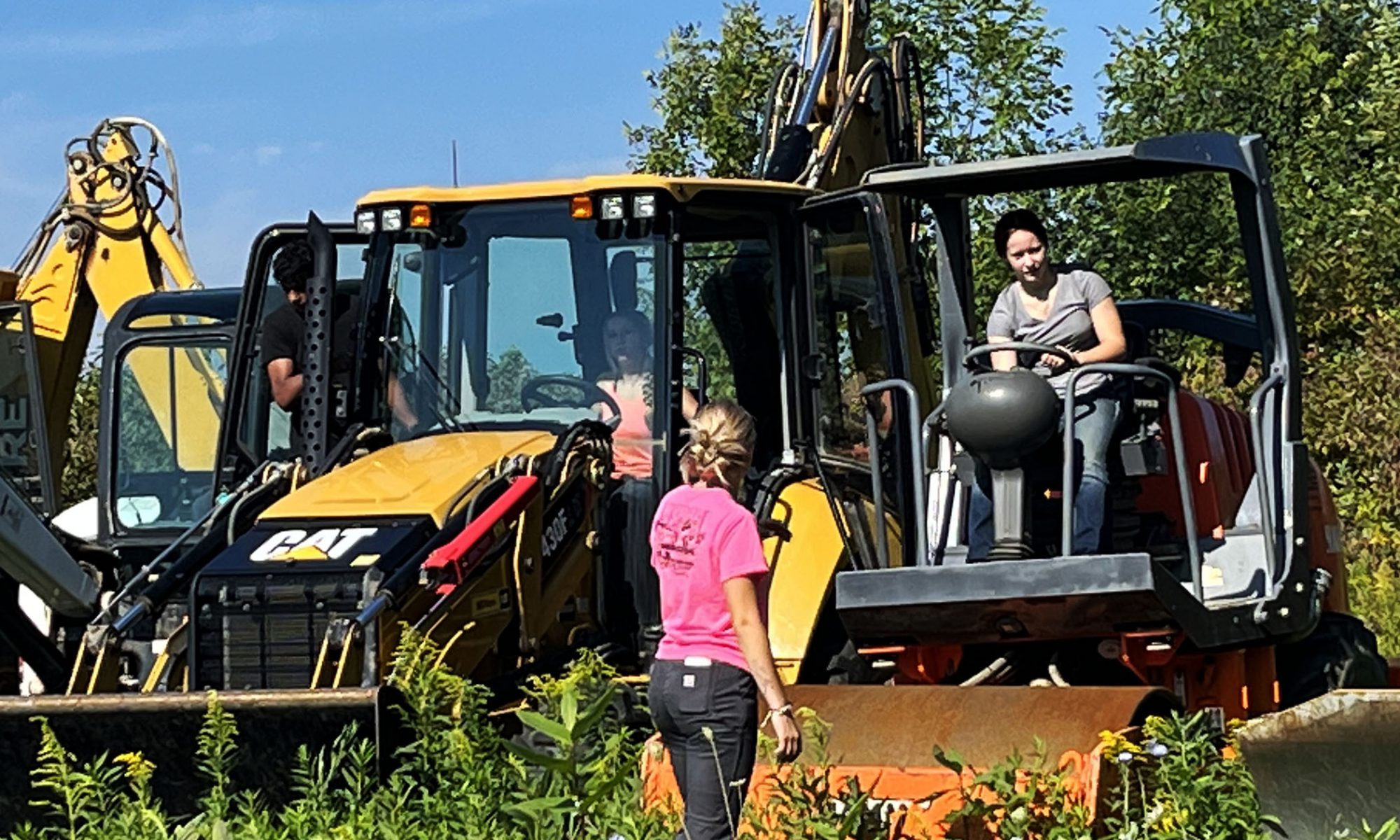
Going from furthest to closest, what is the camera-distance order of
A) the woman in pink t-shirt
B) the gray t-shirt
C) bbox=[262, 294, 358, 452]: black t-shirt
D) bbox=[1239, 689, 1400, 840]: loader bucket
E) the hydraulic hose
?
bbox=[262, 294, 358, 452]: black t-shirt < the gray t-shirt < the hydraulic hose < bbox=[1239, 689, 1400, 840]: loader bucket < the woman in pink t-shirt

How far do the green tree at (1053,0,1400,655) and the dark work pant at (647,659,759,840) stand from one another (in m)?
8.78

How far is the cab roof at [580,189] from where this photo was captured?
9203 millimetres

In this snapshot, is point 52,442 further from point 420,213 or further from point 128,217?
point 420,213

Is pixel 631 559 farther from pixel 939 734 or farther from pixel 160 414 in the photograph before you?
pixel 160 414

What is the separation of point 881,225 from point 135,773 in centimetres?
372

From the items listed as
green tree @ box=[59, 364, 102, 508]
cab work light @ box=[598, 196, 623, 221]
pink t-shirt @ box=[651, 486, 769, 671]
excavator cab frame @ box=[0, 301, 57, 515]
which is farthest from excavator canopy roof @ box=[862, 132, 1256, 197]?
green tree @ box=[59, 364, 102, 508]

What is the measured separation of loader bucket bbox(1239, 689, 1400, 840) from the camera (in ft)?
22.2

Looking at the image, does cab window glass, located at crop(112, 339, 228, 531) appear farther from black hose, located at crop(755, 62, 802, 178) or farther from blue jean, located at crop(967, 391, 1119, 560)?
blue jean, located at crop(967, 391, 1119, 560)

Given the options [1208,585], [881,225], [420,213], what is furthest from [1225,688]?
[420,213]

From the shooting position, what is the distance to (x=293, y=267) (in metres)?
10.6

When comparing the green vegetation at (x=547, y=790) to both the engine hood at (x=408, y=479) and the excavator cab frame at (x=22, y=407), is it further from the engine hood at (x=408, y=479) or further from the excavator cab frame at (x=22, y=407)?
the excavator cab frame at (x=22, y=407)

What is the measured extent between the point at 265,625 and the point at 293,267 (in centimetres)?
253

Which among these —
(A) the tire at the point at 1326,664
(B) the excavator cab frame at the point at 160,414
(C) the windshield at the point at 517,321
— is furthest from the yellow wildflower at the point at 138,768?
(B) the excavator cab frame at the point at 160,414

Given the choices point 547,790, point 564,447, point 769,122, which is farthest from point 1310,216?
point 547,790
